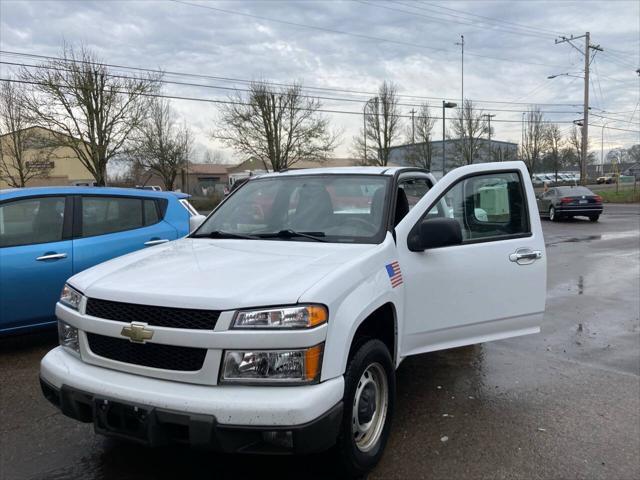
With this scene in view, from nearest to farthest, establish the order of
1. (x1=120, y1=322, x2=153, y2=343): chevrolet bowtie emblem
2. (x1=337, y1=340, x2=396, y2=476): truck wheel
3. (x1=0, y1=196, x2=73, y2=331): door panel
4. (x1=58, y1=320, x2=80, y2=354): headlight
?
1. (x1=120, y1=322, x2=153, y2=343): chevrolet bowtie emblem
2. (x1=337, y1=340, x2=396, y2=476): truck wheel
3. (x1=58, y1=320, x2=80, y2=354): headlight
4. (x1=0, y1=196, x2=73, y2=331): door panel

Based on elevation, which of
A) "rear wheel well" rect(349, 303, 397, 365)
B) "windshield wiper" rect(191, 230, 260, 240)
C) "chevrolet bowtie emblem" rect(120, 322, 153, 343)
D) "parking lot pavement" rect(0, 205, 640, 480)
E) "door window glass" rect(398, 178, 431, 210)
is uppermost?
"door window glass" rect(398, 178, 431, 210)

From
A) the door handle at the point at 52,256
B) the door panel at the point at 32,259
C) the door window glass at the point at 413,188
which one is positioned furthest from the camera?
the door handle at the point at 52,256

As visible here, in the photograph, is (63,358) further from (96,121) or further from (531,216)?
(96,121)

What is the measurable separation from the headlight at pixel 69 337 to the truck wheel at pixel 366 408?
154cm

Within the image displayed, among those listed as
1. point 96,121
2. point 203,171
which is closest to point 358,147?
point 96,121

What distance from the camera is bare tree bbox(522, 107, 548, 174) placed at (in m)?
57.3

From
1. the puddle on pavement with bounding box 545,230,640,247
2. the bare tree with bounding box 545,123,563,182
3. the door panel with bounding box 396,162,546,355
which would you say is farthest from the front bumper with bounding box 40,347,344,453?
the bare tree with bounding box 545,123,563,182

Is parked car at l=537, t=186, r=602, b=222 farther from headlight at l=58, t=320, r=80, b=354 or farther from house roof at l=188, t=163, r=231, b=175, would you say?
house roof at l=188, t=163, r=231, b=175

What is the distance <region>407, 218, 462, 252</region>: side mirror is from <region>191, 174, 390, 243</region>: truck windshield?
263mm

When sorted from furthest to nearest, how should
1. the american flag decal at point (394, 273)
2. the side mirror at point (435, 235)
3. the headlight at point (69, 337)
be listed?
the side mirror at point (435, 235) → the american flag decal at point (394, 273) → the headlight at point (69, 337)

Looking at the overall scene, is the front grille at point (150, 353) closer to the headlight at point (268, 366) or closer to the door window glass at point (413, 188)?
the headlight at point (268, 366)

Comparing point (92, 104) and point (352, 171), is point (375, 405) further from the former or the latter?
point (92, 104)

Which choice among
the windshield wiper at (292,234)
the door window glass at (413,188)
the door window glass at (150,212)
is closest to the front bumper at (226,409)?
the windshield wiper at (292,234)

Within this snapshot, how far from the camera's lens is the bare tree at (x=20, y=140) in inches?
994
